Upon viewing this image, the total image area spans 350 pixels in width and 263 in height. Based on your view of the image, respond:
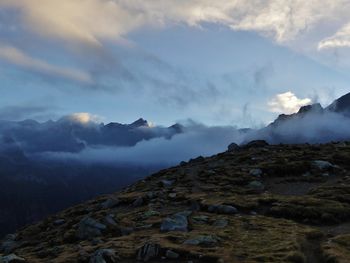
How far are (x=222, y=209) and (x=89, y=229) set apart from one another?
615 inches

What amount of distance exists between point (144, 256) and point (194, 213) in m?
17.1

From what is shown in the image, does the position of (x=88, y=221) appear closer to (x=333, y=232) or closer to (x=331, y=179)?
(x=333, y=232)

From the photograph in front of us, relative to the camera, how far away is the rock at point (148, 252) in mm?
32844

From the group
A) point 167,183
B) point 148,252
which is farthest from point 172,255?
point 167,183

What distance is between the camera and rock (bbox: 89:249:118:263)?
1235 inches

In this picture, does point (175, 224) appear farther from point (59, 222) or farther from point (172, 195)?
point (59, 222)

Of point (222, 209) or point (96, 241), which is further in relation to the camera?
point (222, 209)

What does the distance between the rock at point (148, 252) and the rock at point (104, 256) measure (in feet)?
6.00

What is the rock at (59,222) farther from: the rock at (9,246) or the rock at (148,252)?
the rock at (148,252)

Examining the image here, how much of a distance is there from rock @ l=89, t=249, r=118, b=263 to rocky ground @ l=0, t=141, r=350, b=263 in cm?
8

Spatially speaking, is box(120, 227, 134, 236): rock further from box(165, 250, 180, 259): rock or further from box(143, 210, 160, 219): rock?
box(165, 250, 180, 259): rock

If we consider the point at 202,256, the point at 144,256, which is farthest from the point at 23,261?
the point at 202,256

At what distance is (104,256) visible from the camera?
32281 mm

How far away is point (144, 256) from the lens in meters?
33.0
